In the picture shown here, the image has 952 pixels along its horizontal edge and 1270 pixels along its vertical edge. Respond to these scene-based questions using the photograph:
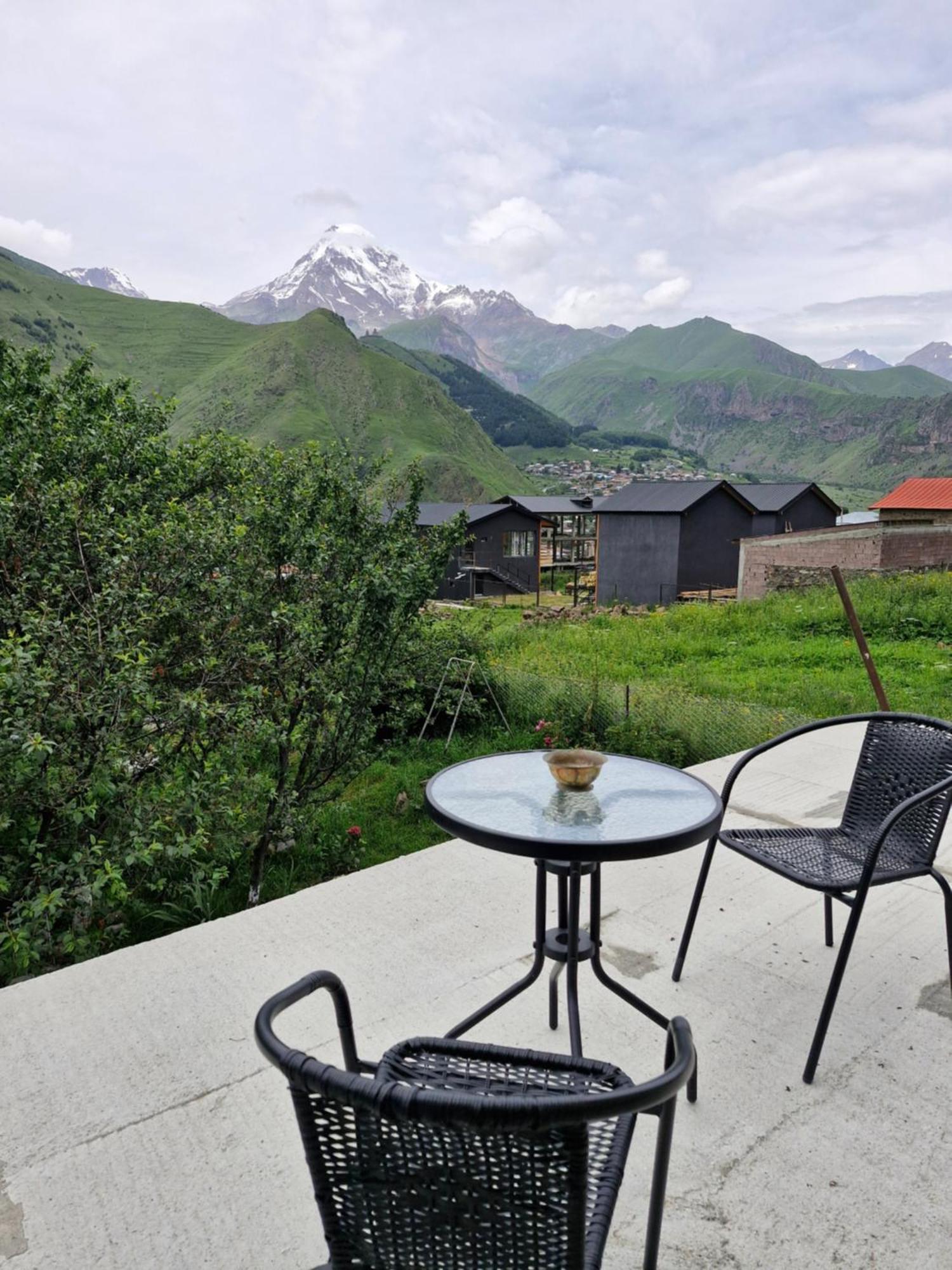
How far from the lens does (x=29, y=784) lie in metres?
2.77

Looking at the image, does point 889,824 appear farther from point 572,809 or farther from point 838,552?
point 838,552

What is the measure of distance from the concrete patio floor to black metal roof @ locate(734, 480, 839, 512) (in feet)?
98.5

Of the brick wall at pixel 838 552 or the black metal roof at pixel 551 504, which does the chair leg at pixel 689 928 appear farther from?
the black metal roof at pixel 551 504

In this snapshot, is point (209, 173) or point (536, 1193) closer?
point (536, 1193)

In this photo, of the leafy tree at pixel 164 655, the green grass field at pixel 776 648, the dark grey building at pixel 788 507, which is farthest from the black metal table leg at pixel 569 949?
the dark grey building at pixel 788 507

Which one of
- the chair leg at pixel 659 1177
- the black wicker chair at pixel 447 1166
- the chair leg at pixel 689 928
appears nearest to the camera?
the black wicker chair at pixel 447 1166

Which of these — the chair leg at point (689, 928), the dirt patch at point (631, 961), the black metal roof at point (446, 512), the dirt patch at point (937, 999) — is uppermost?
the black metal roof at point (446, 512)

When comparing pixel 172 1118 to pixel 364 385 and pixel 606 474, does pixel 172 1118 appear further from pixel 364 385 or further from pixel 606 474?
pixel 606 474

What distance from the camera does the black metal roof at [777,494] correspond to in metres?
31.2

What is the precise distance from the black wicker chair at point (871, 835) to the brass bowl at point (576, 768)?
449 mm

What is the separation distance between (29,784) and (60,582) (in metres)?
1.08

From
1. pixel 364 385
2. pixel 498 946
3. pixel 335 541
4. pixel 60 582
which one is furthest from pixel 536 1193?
pixel 364 385

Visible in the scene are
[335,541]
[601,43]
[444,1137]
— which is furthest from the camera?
[601,43]

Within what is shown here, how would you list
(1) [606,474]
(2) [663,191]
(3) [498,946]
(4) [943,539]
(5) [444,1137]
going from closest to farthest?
1. (5) [444,1137]
2. (3) [498,946]
3. (2) [663,191]
4. (4) [943,539]
5. (1) [606,474]
